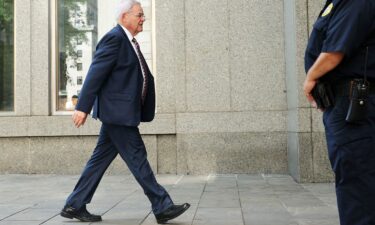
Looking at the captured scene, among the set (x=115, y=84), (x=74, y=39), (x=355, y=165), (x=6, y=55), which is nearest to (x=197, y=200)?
(x=115, y=84)

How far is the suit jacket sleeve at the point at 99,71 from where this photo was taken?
4.59 m

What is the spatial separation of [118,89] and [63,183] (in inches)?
133

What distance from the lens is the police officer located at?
2.59 meters

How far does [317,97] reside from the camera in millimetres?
2818

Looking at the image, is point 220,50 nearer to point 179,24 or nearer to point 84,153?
Result: point 179,24

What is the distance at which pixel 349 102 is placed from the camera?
2646mm

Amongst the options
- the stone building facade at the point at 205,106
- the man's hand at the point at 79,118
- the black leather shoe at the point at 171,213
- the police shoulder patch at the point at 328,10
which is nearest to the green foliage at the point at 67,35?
the stone building facade at the point at 205,106

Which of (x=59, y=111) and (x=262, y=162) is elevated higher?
(x=59, y=111)

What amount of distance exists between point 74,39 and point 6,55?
4.26 feet

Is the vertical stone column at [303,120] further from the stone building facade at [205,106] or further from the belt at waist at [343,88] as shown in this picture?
the belt at waist at [343,88]

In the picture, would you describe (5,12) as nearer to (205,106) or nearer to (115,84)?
(205,106)

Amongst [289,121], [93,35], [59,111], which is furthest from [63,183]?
[289,121]

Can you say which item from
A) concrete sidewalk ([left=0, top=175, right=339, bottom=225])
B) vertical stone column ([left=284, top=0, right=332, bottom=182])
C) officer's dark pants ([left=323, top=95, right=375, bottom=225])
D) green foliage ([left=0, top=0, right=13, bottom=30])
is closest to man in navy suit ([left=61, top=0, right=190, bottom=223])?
concrete sidewalk ([left=0, top=175, right=339, bottom=225])

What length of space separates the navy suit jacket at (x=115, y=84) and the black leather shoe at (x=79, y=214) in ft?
2.88
